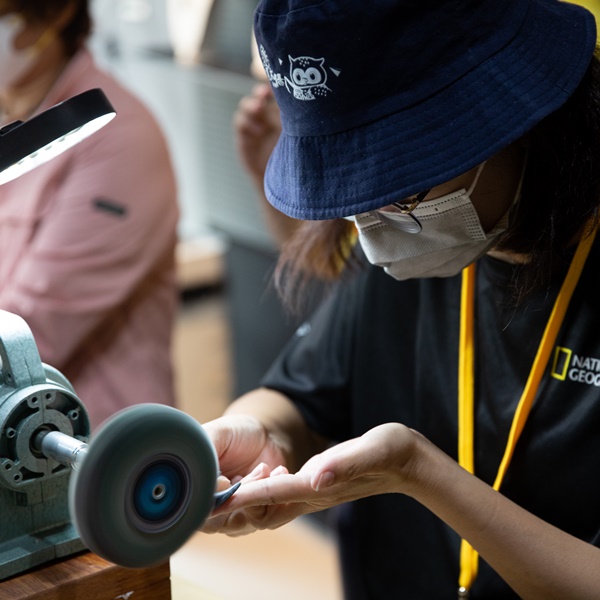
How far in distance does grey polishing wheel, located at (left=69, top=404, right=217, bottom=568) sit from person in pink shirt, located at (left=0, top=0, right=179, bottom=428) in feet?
3.34

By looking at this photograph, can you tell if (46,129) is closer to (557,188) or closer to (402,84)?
(402,84)

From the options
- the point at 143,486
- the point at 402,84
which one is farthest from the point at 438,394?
the point at 143,486

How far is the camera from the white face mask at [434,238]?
1.11 meters

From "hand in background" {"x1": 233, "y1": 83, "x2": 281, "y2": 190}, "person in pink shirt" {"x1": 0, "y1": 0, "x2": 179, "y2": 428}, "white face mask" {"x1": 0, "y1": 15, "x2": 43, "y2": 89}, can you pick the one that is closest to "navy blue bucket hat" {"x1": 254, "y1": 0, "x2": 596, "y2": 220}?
"hand in background" {"x1": 233, "y1": 83, "x2": 281, "y2": 190}

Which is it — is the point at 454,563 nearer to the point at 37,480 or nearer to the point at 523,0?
the point at 37,480

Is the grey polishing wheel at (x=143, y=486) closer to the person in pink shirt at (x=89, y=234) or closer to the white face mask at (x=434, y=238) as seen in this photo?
the white face mask at (x=434, y=238)

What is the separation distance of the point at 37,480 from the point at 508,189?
2.07ft

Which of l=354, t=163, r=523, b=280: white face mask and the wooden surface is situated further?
l=354, t=163, r=523, b=280: white face mask

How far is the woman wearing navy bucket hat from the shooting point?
99cm

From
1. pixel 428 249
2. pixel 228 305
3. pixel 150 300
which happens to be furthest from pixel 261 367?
pixel 428 249

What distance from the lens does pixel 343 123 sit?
1010 millimetres

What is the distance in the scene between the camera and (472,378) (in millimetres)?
1312

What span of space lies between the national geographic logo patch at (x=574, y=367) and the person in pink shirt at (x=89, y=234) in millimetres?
954

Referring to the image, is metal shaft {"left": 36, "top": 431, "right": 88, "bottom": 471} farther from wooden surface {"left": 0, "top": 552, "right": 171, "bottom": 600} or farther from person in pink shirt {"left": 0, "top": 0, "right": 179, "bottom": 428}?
person in pink shirt {"left": 0, "top": 0, "right": 179, "bottom": 428}
